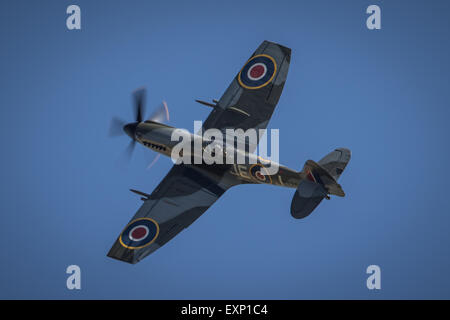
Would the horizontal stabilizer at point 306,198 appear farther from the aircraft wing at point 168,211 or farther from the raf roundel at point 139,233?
the raf roundel at point 139,233

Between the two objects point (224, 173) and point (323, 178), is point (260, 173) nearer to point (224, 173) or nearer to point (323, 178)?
point (224, 173)

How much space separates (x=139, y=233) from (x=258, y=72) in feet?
22.9

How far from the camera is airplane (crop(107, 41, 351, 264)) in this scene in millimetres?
23297

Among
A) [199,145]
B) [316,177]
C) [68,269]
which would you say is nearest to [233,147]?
[199,145]

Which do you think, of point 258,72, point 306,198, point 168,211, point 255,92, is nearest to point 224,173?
point 168,211

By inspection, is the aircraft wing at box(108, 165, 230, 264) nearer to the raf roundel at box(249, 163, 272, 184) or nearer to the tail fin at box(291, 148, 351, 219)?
the raf roundel at box(249, 163, 272, 184)

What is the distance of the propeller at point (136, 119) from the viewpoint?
26.3 m

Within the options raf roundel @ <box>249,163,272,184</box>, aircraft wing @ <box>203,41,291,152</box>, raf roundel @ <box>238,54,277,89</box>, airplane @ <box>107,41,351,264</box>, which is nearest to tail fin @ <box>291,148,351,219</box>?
airplane @ <box>107,41,351,264</box>

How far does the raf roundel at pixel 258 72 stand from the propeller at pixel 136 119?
2862 mm

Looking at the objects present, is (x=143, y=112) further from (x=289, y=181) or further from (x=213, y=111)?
(x=289, y=181)

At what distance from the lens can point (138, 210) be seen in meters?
24.7

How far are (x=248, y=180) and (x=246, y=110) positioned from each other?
2.63 metres

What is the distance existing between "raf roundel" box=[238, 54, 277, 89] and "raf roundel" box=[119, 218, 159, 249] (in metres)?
5.91

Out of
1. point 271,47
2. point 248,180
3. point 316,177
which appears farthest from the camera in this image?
point 271,47
